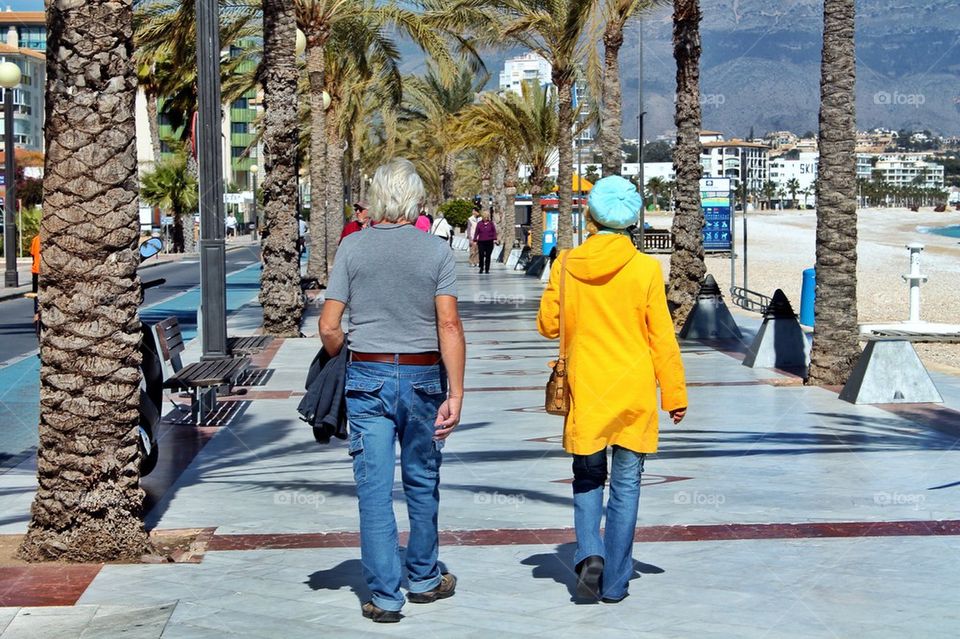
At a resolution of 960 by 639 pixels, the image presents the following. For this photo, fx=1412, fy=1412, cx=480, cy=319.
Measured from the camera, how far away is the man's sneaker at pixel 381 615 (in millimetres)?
5242

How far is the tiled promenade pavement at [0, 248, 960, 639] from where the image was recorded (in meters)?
5.26

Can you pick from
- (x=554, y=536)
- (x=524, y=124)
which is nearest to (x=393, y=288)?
(x=554, y=536)

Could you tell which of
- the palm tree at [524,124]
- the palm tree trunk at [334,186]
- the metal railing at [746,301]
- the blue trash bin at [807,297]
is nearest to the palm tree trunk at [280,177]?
the blue trash bin at [807,297]

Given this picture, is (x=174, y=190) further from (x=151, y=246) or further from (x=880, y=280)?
(x=151, y=246)

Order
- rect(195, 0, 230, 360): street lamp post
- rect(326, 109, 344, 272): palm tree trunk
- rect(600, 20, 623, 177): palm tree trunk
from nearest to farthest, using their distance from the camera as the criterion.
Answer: rect(195, 0, 230, 360): street lamp post, rect(600, 20, 623, 177): palm tree trunk, rect(326, 109, 344, 272): palm tree trunk

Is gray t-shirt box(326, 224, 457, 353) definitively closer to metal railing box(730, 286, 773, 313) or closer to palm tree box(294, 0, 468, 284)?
metal railing box(730, 286, 773, 313)

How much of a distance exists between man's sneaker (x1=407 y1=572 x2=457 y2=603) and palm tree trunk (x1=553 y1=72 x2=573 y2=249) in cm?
2898

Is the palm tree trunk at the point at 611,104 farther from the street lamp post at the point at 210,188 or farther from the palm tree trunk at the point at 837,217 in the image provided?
the street lamp post at the point at 210,188

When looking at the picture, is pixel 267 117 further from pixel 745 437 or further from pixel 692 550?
pixel 692 550

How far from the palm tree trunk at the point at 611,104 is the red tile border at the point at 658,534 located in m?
18.3

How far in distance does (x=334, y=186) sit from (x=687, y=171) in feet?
57.6

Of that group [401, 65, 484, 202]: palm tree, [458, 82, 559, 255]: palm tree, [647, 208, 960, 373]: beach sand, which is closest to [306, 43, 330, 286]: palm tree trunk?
[647, 208, 960, 373]: beach sand

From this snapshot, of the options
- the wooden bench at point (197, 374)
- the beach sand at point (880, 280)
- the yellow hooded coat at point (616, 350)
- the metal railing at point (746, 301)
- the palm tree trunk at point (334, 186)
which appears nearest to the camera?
the yellow hooded coat at point (616, 350)

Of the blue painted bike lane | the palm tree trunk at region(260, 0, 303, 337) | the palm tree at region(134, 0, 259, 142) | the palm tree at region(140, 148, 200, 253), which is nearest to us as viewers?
the blue painted bike lane
